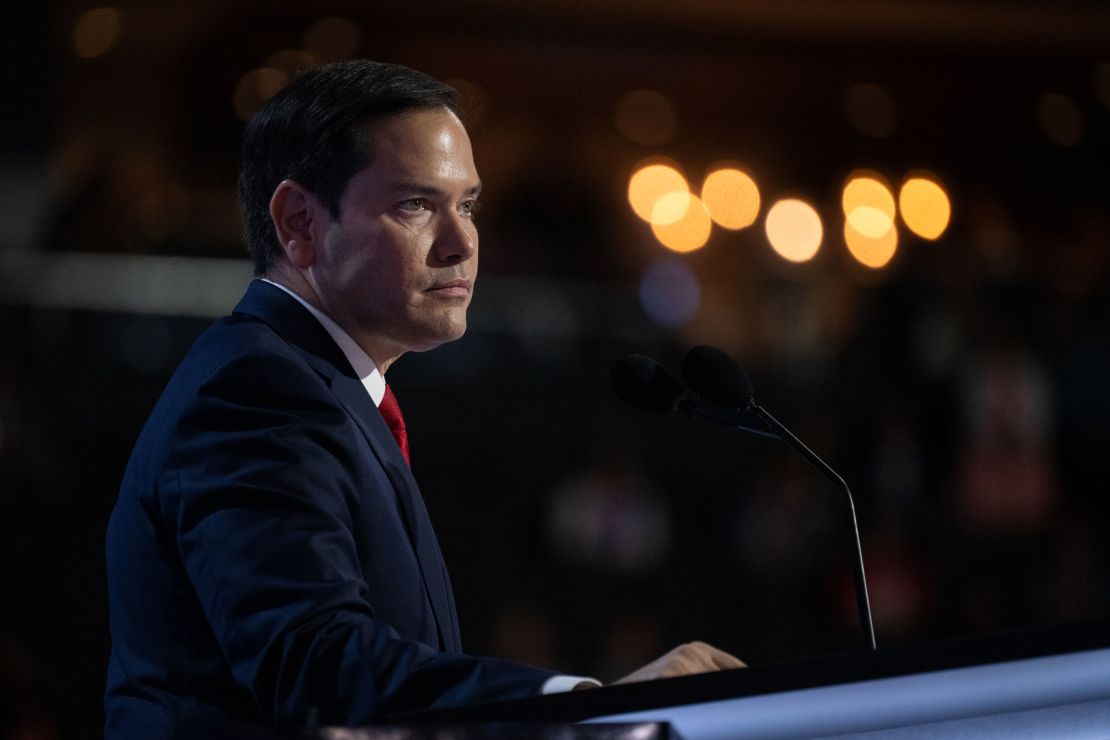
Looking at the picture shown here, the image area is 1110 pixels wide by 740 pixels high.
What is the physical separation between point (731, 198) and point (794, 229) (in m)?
0.52

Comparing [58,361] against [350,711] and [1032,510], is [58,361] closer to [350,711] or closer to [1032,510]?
[1032,510]

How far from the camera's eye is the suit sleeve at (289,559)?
1.28 metres

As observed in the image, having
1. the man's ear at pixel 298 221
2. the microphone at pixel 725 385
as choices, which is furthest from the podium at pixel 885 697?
the man's ear at pixel 298 221

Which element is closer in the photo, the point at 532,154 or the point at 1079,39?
the point at 1079,39

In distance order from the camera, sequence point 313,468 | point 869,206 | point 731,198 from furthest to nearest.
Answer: point 731,198 → point 869,206 → point 313,468

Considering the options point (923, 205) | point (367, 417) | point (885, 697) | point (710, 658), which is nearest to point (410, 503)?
point (367, 417)

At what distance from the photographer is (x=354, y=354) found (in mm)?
1889

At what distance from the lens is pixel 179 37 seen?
358 inches

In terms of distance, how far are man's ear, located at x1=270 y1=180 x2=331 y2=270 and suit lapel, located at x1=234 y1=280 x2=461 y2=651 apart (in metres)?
0.08

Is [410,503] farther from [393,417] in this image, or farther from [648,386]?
[648,386]

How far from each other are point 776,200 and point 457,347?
2.42 meters

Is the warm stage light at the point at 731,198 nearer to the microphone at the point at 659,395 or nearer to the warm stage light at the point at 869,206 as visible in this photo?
the warm stage light at the point at 869,206

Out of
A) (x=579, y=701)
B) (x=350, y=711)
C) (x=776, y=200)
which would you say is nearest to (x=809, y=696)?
(x=579, y=701)

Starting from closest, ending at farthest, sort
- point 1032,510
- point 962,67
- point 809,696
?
1. point 809,696
2. point 1032,510
3. point 962,67
